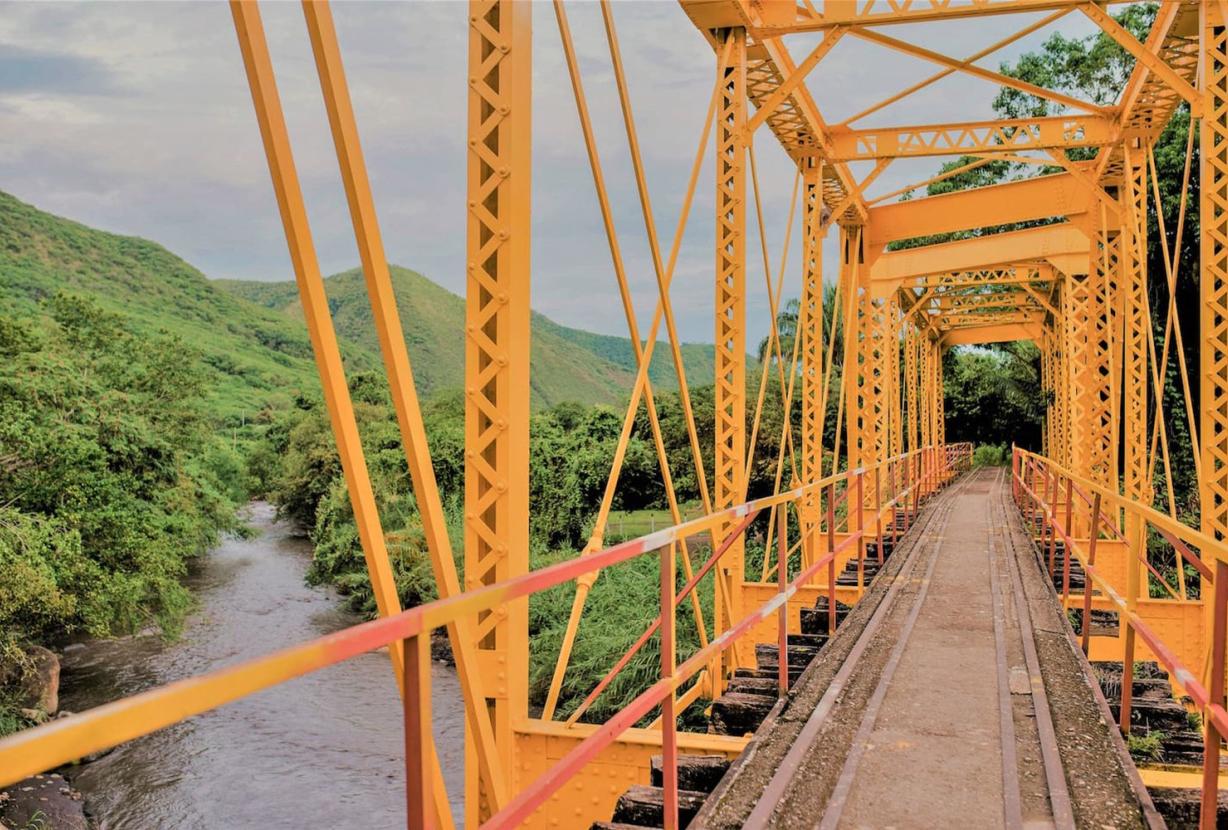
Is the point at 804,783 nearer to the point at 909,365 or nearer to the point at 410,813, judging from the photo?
the point at 410,813

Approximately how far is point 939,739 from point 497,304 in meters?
3.05

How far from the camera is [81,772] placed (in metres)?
→ 18.2

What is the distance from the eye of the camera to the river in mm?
16984

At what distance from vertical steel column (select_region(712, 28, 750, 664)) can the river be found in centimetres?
898

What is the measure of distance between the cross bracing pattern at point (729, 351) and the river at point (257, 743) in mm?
3805

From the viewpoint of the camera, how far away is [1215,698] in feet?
11.5

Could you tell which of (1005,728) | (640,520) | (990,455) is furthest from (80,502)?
(990,455)

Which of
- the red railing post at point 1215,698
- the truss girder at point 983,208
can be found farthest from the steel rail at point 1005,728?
the truss girder at point 983,208

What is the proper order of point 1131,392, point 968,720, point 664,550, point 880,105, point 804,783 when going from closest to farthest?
point 664,550 < point 804,783 < point 968,720 < point 880,105 < point 1131,392

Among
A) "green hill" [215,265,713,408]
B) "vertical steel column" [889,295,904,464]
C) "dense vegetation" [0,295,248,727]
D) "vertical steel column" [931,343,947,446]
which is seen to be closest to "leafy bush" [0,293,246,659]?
"dense vegetation" [0,295,248,727]

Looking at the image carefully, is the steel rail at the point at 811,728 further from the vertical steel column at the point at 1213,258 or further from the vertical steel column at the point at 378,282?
the vertical steel column at the point at 1213,258

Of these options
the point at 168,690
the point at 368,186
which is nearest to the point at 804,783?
the point at 368,186

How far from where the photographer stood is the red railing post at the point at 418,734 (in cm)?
214

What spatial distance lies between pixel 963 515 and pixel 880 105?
7.96 meters
